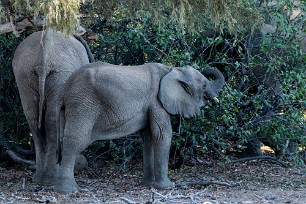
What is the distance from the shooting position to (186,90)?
7980 millimetres

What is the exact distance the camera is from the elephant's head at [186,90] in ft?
25.3


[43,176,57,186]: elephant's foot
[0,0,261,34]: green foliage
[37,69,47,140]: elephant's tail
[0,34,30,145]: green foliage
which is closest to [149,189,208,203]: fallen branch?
[43,176,57,186]: elephant's foot

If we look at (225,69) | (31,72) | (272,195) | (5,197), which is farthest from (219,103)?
(5,197)

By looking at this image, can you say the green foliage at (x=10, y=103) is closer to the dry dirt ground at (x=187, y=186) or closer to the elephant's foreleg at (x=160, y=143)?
the dry dirt ground at (x=187, y=186)

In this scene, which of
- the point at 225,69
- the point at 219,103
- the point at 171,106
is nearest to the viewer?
the point at 171,106

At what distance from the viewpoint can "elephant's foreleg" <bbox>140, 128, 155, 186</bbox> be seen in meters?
7.88

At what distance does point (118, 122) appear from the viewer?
Answer: 7484mm

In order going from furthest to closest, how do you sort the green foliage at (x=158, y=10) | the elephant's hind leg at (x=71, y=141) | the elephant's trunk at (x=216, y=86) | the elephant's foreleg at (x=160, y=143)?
the elephant's trunk at (x=216, y=86), the elephant's foreleg at (x=160, y=143), the elephant's hind leg at (x=71, y=141), the green foliage at (x=158, y=10)

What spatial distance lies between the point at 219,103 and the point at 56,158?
2135mm

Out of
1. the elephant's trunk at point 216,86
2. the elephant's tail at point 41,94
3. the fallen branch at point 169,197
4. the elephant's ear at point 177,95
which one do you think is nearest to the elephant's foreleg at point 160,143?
the elephant's ear at point 177,95

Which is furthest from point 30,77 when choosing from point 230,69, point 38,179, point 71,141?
point 230,69

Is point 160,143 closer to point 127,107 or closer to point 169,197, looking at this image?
point 127,107

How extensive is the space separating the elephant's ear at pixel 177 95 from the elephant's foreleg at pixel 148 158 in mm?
409

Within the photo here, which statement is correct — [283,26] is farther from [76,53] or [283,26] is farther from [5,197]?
[5,197]
